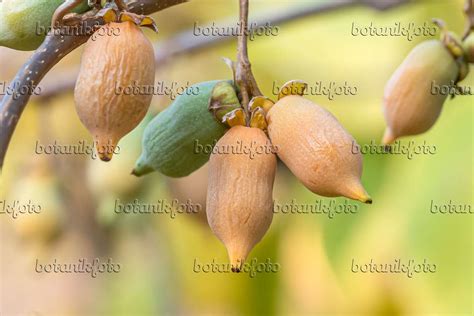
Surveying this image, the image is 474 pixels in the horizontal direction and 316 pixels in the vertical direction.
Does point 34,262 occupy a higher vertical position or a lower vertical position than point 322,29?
lower

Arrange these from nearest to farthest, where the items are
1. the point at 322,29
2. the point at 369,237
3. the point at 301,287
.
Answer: the point at 369,237 → the point at 301,287 → the point at 322,29

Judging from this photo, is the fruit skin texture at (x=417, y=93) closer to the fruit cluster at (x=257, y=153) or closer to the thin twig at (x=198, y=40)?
the fruit cluster at (x=257, y=153)

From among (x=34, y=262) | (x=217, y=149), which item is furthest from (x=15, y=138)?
(x=217, y=149)

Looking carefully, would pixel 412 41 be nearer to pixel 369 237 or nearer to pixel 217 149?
pixel 369 237

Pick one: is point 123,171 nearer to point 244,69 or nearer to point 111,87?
point 244,69

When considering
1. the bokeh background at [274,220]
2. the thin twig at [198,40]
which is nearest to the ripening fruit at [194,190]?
the bokeh background at [274,220]

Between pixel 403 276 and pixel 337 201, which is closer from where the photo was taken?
pixel 403 276

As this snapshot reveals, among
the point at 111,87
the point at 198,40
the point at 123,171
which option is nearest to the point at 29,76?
the point at 111,87
